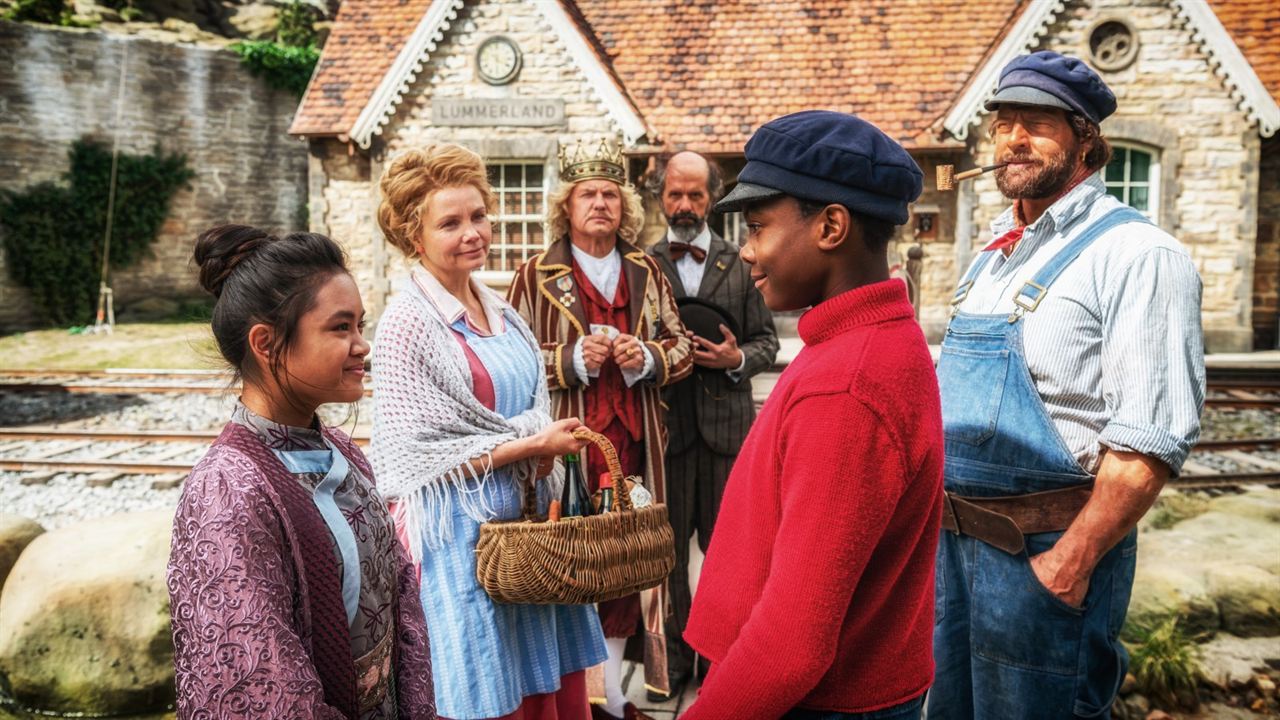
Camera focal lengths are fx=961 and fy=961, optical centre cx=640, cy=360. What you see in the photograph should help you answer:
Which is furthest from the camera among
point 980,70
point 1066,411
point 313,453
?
point 980,70

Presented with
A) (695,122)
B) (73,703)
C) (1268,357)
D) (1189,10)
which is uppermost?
(1189,10)

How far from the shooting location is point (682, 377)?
160 inches

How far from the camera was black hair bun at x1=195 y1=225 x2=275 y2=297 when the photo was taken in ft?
6.20

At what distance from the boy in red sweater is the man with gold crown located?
218 centimetres

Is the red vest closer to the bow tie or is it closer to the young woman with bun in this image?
the bow tie

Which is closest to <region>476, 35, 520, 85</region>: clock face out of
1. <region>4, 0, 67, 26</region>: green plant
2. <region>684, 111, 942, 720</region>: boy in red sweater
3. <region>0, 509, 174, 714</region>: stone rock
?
<region>4, 0, 67, 26</region>: green plant

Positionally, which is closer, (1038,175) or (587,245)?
(1038,175)

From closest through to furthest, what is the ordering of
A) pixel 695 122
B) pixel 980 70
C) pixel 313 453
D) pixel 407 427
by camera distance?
pixel 313 453 < pixel 407 427 < pixel 980 70 < pixel 695 122

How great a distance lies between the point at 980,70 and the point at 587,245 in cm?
1192

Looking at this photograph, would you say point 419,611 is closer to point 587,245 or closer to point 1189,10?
point 587,245

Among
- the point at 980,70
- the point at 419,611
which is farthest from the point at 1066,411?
the point at 980,70

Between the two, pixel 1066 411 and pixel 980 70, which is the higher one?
pixel 980 70

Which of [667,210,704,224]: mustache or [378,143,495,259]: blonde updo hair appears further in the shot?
[667,210,704,224]: mustache

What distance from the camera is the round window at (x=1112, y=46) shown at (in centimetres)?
1456
